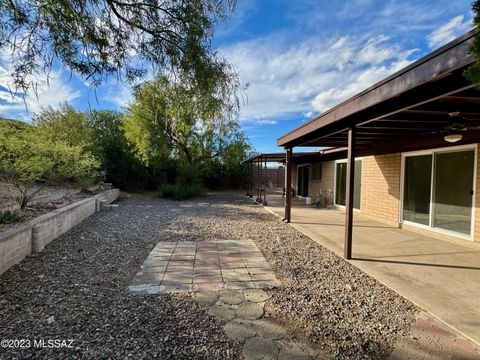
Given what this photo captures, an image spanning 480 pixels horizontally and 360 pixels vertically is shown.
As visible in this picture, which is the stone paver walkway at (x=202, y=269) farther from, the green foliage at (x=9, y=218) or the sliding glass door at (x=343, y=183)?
the sliding glass door at (x=343, y=183)

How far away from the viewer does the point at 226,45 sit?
10.3 feet

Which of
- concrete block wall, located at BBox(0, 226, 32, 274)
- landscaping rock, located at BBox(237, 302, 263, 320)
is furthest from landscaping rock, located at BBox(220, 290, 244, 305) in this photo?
concrete block wall, located at BBox(0, 226, 32, 274)

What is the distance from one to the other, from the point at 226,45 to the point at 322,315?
10.2 feet

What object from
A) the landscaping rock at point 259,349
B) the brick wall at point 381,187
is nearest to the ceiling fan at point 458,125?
the brick wall at point 381,187

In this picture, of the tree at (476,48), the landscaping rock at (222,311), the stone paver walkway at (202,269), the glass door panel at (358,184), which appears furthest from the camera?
the glass door panel at (358,184)

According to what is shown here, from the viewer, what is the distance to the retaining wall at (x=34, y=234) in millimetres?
3555

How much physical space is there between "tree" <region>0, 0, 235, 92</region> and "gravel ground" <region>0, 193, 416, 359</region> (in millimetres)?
2253

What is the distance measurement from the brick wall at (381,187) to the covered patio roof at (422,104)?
41.0 inches

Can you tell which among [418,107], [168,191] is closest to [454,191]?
[418,107]

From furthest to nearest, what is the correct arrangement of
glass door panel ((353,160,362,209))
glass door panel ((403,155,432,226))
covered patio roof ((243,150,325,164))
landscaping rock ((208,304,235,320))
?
covered patio roof ((243,150,325,164)), glass door panel ((353,160,362,209)), glass door panel ((403,155,432,226)), landscaping rock ((208,304,235,320))

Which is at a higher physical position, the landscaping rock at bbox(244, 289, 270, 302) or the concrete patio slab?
the concrete patio slab

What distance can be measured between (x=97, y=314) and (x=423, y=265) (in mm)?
4435

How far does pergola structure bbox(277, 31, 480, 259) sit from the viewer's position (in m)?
2.28

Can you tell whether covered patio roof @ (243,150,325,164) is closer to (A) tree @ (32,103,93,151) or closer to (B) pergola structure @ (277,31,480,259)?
(B) pergola structure @ (277,31,480,259)
